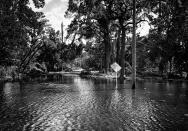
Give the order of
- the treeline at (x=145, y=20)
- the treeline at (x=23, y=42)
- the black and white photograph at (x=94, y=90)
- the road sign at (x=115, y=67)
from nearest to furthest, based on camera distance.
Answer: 1. the black and white photograph at (x=94, y=90)
2. the treeline at (x=23, y=42)
3. the treeline at (x=145, y=20)
4. the road sign at (x=115, y=67)

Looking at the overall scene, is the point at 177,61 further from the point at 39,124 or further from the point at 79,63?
the point at 79,63

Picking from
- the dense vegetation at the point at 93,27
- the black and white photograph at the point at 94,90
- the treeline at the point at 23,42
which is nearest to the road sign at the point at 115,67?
the black and white photograph at the point at 94,90

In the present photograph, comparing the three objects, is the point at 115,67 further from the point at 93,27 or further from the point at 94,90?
the point at 93,27

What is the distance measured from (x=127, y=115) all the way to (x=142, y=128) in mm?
2409

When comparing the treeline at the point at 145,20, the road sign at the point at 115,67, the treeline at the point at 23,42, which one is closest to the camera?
the treeline at the point at 23,42

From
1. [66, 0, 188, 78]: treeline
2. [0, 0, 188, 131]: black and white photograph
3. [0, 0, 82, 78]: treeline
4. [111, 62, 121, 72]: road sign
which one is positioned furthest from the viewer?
[111, 62, 121, 72]: road sign

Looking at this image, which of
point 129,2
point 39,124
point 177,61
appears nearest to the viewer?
point 39,124

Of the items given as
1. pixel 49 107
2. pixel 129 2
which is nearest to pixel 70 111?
pixel 49 107

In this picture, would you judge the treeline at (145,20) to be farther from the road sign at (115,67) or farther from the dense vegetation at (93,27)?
the road sign at (115,67)

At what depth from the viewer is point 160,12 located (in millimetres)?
27188

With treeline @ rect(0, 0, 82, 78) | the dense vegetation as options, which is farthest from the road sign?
treeline @ rect(0, 0, 82, 78)

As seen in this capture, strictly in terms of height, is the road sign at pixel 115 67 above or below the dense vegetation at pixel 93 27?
below

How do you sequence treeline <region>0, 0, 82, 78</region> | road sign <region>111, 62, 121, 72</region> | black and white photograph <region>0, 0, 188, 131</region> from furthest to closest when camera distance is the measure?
road sign <region>111, 62, 121, 72</region> → treeline <region>0, 0, 82, 78</region> → black and white photograph <region>0, 0, 188, 131</region>

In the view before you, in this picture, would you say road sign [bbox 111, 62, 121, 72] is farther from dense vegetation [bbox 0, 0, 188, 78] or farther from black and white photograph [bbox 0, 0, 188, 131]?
dense vegetation [bbox 0, 0, 188, 78]
